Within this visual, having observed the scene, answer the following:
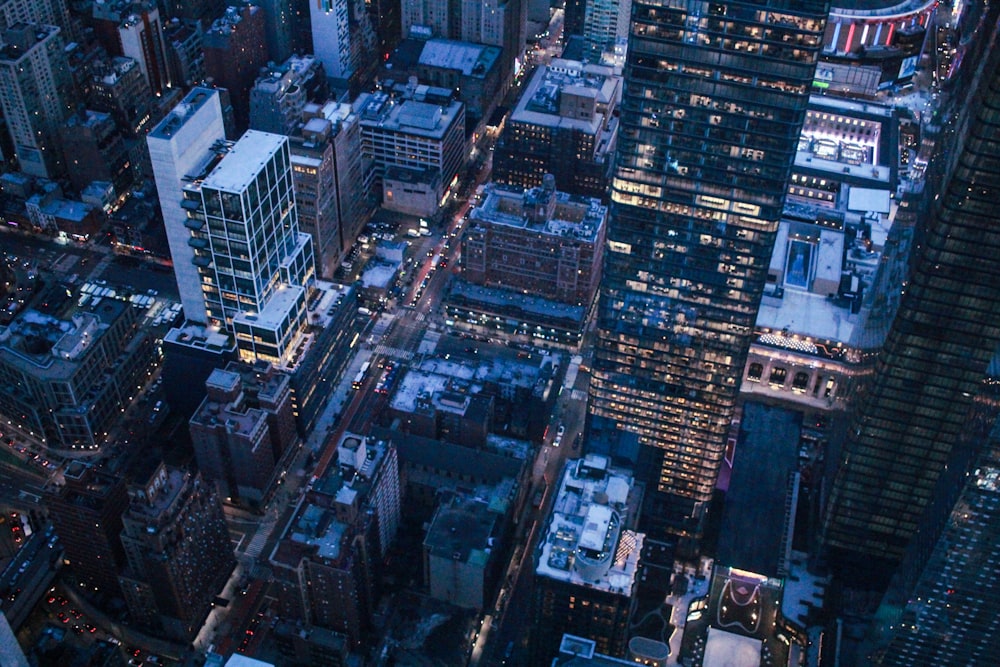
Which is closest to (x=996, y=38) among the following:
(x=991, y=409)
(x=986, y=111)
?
(x=986, y=111)

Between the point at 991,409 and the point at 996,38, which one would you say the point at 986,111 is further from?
the point at 991,409

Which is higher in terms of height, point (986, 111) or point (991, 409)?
point (986, 111)

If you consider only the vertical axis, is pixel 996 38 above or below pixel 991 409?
above
